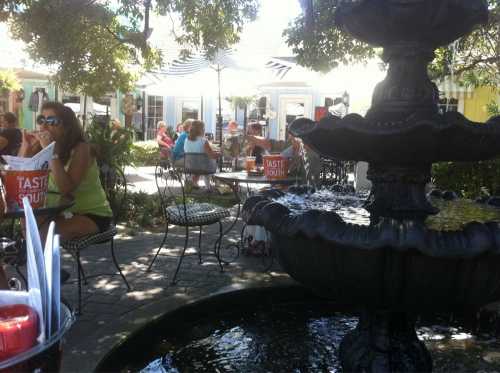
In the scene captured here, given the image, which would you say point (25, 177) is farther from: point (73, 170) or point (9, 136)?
point (9, 136)

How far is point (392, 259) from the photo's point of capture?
1.90m

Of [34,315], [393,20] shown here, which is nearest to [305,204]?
[393,20]

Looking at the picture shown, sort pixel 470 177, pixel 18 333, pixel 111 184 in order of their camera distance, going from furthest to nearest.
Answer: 1. pixel 111 184
2. pixel 470 177
3. pixel 18 333

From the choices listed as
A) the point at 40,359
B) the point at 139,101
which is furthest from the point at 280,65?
the point at 139,101

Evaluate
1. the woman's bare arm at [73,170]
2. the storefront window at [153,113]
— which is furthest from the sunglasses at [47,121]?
the storefront window at [153,113]

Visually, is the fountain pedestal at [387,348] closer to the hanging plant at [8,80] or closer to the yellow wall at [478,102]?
the yellow wall at [478,102]

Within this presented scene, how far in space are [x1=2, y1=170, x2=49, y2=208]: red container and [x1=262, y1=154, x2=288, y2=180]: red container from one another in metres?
2.54

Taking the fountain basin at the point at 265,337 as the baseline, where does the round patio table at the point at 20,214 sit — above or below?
above

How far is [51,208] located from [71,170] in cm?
70

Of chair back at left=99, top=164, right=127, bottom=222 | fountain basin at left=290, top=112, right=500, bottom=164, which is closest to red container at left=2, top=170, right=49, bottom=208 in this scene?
fountain basin at left=290, top=112, right=500, bottom=164

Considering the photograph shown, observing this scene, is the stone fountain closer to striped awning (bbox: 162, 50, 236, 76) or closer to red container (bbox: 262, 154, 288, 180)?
red container (bbox: 262, 154, 288, 180)

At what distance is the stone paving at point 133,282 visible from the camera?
2.77m

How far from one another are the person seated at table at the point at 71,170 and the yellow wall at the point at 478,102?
14.8 m

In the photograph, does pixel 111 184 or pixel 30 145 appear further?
pixel 111 184
